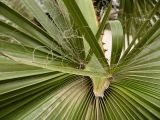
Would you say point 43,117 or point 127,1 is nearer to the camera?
point 43,117

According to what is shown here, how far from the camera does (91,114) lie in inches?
42.3

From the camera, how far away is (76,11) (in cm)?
80

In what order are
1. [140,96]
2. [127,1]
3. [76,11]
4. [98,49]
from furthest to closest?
[127,1] < [140,96] < [98,49] < [76,11]

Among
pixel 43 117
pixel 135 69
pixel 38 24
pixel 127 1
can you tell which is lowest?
pixel 43 117

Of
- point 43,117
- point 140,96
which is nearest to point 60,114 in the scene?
point 43,117

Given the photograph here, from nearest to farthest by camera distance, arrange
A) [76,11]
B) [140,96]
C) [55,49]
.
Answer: [76,11] → [140,96] → [55,49]

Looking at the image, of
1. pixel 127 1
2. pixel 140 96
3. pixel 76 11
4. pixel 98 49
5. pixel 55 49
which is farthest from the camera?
pixel 127 1

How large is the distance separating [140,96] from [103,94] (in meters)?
0.13

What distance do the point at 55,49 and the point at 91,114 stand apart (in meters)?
0.25

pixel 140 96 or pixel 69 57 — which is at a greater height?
pixel 69 57

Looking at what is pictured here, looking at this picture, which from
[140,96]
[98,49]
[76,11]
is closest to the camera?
[76,11]

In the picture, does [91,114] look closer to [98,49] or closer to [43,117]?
[43,117]

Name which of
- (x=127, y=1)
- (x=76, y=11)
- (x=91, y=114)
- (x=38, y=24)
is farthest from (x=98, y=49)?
(x=127, y=1)

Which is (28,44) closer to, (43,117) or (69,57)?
(69,57)
